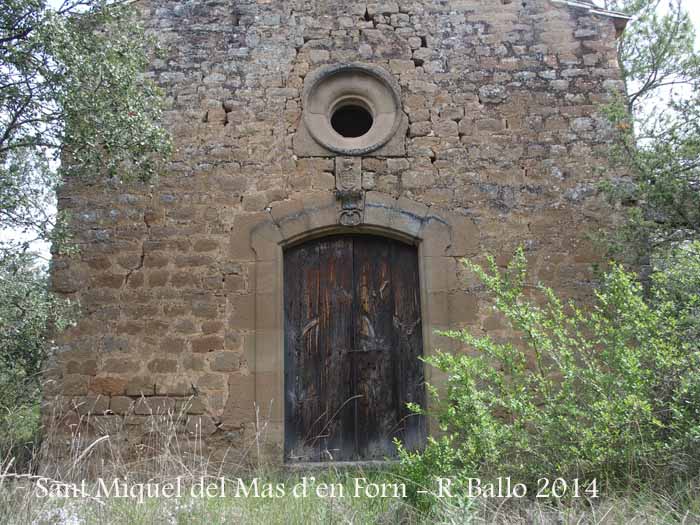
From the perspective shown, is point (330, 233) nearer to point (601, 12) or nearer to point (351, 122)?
point (351, 122)

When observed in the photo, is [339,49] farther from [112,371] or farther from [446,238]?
[112,371]

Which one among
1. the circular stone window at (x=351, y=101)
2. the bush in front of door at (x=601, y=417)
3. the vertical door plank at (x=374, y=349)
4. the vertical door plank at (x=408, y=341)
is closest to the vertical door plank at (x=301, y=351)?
the vertical door plank at (x=374, y=349)

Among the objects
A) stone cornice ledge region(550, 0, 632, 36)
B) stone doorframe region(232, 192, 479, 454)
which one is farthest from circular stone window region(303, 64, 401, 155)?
stone cornice ledge region(550, 0, 632, 36)

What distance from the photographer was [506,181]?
21.1ft

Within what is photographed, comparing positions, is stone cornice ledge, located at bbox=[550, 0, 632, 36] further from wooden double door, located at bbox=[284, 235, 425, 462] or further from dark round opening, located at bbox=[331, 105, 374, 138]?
wooden double door, located at bbox=[284, 235, 425, 462]

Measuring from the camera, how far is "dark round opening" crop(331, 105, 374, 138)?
7020 millimetres

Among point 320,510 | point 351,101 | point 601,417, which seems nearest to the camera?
point 320,510

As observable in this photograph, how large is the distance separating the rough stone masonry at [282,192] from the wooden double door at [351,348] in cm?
22

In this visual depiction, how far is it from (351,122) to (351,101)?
433mm

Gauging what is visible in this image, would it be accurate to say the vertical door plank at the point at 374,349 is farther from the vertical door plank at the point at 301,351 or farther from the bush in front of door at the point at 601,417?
the bush in front of door at the point at 601,417

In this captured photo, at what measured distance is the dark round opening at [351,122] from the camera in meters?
7.02

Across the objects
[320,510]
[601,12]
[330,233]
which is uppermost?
[601,12]

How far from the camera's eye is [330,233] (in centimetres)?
639

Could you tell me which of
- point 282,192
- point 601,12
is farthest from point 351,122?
point 601,12
